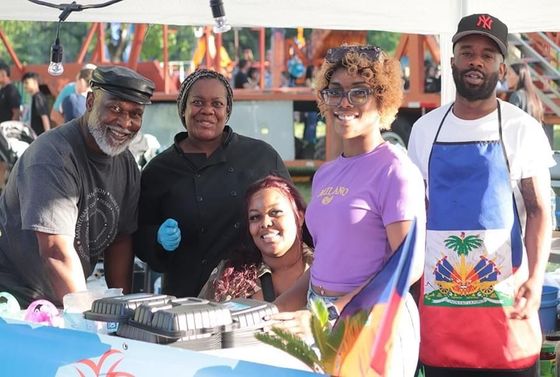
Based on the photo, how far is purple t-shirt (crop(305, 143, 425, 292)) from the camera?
285 centimetres

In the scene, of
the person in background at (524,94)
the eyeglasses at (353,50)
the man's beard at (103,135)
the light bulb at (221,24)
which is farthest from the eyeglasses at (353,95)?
the person in background at (524,94)

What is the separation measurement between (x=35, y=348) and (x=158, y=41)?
91.3ft

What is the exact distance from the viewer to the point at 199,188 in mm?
4172

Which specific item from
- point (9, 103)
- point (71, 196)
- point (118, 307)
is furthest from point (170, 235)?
point (9, 103)

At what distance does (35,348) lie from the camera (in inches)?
110

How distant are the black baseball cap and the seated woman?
91 cm

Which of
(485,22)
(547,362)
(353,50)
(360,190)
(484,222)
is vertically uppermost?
(485,22)

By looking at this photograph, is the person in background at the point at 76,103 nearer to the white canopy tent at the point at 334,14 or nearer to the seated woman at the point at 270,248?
the white canopy tent at the point at 334,14

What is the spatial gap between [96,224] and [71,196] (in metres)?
0.24

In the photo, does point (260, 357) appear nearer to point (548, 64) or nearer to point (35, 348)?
point (35, 348)

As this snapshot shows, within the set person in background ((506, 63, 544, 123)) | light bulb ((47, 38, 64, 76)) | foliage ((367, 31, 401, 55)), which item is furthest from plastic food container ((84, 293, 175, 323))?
foliage ((367, 31, 401, 55))

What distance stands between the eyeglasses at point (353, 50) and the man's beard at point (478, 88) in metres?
0.43

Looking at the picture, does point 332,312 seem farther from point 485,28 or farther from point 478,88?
point 485,28

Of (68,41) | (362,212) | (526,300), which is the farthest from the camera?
(68,41)
